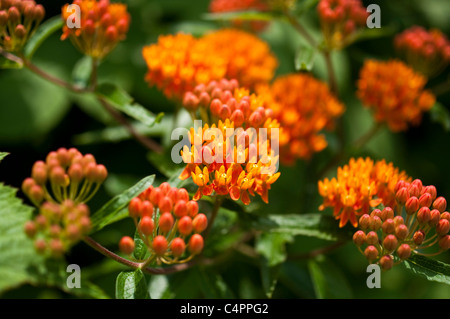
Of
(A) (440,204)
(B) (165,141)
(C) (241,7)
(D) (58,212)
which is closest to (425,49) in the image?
(C) (241,7)

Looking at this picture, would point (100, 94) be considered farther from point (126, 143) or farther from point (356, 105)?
point (356, 105)

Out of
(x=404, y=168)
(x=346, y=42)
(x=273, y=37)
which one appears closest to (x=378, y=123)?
(x=346, y=42)

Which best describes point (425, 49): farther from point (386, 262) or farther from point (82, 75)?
point (82, 75)

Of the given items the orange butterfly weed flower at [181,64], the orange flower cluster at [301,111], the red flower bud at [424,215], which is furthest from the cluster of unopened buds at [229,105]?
the red flower bud at [424,215]

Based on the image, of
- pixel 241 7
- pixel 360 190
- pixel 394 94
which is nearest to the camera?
pixel 360 190

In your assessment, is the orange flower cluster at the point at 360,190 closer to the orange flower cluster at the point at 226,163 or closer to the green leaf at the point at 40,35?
the orange flower cluster at the point at 226,163
